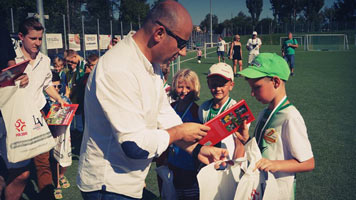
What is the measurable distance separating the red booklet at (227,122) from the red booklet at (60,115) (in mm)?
2260

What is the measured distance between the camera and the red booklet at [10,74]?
99.6 inches

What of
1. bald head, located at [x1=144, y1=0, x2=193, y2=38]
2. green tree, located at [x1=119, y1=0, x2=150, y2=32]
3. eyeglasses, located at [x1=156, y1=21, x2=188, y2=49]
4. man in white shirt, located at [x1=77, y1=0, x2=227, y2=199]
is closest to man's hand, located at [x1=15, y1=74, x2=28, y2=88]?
man in white shirt, located at [x1=77, y1=0, x2=227, y2=199]

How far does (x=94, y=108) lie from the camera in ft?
5.47

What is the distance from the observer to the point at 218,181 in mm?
2076

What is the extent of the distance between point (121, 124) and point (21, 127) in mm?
1795

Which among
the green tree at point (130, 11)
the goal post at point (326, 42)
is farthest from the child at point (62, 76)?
the green tree at point (130, 11)

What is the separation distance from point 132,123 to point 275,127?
3.75 ft

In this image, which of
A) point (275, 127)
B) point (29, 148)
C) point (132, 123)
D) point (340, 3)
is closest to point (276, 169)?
point (275, 127)

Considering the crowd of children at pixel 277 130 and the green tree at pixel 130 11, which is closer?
the crowd of children at pixel 277 130

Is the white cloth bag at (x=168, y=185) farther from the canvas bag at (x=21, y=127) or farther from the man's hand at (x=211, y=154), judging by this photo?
the canvas bag at (x=21, y=127)

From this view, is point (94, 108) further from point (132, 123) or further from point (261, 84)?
point (261, 84)

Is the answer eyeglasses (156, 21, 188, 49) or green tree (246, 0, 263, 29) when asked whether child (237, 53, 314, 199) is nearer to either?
eyeglasses (156, 21, 188, 49)

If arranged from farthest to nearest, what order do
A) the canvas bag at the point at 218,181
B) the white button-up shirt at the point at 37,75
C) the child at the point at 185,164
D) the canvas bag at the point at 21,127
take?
the white button-up shirt at the point at 37,75 < the child at the point at 185,164 < the canvas bag at the point at 21,127 < the canvas bag at the point at 218,181

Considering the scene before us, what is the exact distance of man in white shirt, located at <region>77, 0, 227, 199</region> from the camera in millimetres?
1526
